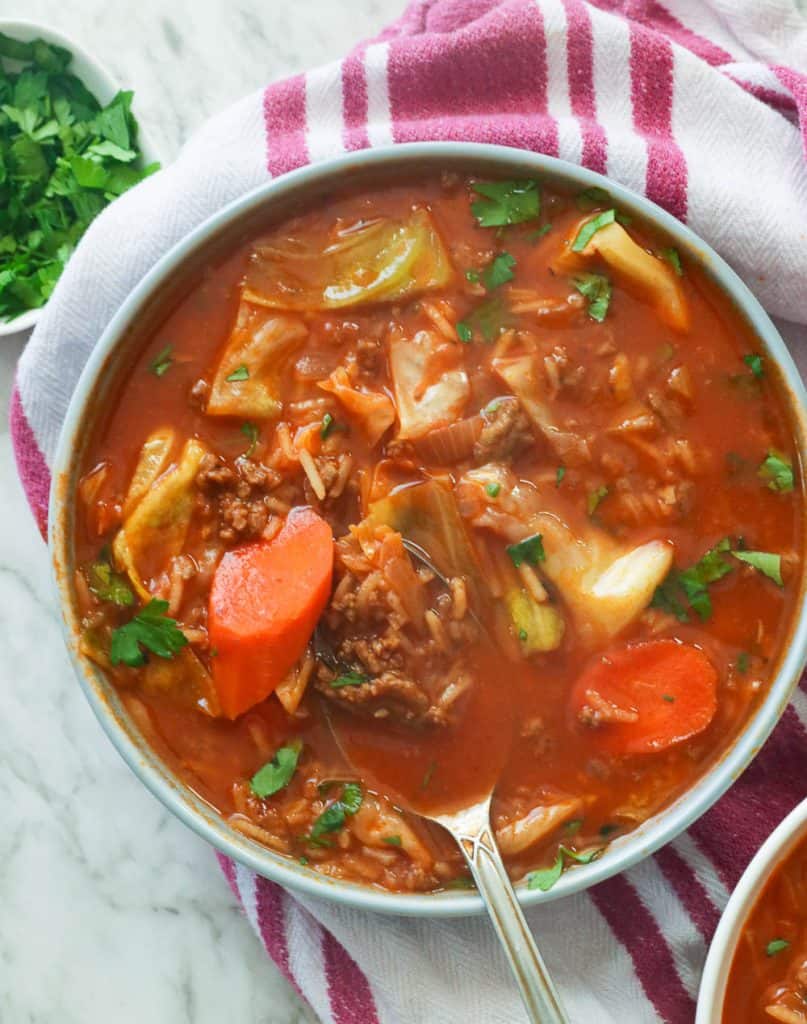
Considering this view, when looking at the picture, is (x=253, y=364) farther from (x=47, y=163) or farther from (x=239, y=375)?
(x=47, y=163)

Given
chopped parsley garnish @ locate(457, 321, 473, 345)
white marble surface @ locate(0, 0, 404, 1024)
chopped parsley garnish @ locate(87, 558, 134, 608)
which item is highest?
→ chopped parsley garnish @ locate(457, 321, 473, 345)

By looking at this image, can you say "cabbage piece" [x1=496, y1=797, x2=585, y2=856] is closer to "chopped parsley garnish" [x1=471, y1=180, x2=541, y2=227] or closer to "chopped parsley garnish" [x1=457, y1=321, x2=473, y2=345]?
"chopped parsley garnish" [x1=457, y1=321, x2=473, y2=345]

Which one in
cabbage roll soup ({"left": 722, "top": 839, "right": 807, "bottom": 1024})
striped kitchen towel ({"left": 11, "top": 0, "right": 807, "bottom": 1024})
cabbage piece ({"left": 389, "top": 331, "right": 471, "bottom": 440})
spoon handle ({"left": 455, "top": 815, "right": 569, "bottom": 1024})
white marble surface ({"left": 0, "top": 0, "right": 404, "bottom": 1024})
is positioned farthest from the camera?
white marble surface ({"left": 0, "top": 0, "right": 404, "bottom": 1024})

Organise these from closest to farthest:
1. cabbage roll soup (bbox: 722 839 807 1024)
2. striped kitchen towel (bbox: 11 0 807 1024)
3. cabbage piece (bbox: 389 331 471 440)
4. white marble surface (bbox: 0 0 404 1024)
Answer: cabbage piece (bbox: 389 331 471 440)
cabbage roll soup (bbox: 722 839 807 1024)
striped kitchen towel (bbox: 11 0 807 1024)
white marble surface (bbox: 0 0 404 1024)

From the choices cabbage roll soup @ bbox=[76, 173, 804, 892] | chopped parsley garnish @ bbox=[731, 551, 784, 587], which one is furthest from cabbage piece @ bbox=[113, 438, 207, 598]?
chopped parsley garnish @ bbox=[731, 551, 784, 587]

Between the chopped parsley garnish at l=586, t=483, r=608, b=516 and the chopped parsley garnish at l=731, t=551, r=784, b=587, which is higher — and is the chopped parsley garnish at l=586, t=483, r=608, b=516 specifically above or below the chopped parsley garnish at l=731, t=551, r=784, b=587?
above

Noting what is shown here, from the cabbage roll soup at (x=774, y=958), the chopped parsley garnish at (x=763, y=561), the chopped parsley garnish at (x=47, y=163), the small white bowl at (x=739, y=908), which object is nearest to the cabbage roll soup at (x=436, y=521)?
the chopped parsley garnish at (x=763, y=561)

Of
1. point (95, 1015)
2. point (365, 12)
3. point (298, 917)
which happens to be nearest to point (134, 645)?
point (298, 917)

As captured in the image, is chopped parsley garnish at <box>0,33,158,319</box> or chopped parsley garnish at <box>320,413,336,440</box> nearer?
chopped parsley garnish at <box>320,413,336,440</box>

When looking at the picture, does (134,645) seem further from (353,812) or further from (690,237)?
(690,237)
